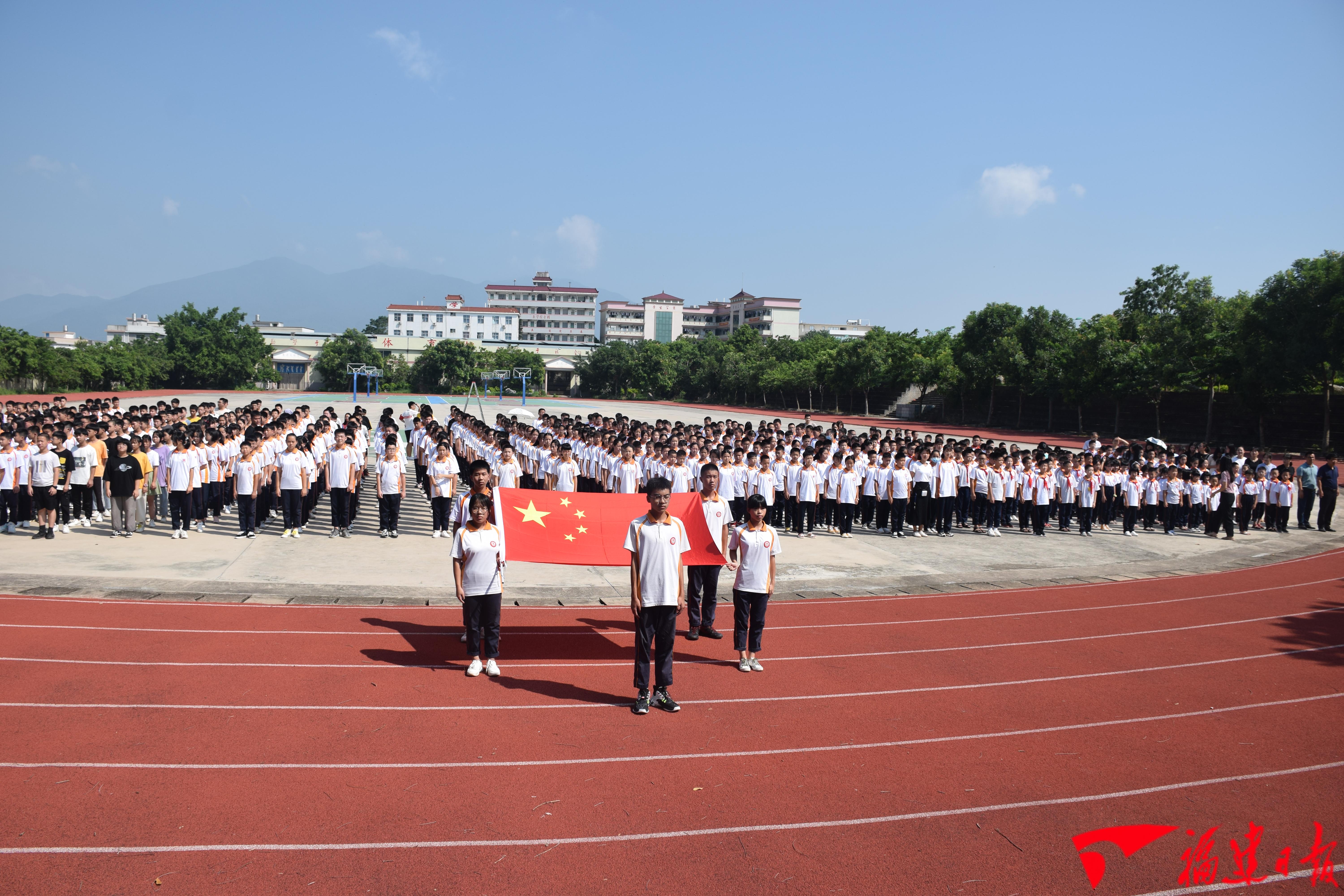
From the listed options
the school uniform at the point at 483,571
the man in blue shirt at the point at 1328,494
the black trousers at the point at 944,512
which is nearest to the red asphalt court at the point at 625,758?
the school uniform at the point at 483,571

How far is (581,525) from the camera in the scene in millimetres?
8219

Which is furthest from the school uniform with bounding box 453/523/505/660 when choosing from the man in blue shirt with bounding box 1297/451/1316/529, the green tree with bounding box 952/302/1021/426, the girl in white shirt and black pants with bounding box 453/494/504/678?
the green tree with bounding box 952/302/1021/426

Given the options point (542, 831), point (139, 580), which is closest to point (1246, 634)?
point (542, 831)

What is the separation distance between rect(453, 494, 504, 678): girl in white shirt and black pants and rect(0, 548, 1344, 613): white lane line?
7.66 ft

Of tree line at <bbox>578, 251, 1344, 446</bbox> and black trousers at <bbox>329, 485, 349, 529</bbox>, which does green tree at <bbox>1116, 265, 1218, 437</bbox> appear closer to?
tree line at <bbox>578, 251, 1344, 446</bbox>

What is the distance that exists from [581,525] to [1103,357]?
113 feet

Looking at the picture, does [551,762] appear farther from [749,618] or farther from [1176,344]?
[1176,344]

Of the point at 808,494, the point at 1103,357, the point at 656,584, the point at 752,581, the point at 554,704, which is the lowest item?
the point at 554,704

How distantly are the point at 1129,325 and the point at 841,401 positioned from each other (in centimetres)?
2248

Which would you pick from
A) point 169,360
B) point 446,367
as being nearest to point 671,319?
point 446,367

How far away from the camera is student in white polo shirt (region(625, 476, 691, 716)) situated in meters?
5.98

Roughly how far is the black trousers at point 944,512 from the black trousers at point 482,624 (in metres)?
10.7

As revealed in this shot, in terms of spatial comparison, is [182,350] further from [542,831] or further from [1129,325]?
[542,831]

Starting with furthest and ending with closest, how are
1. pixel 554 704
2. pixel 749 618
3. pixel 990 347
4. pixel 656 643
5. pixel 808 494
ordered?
1. pixel 990 347
2. pixel 808 494
3. pixel 749 618
4. pixel 554 704
5. pixel 656 643
